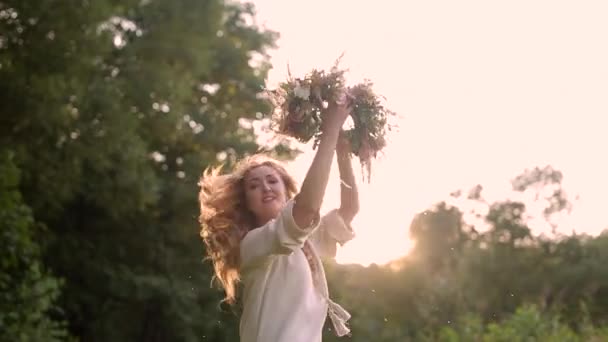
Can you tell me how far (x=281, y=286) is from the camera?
4.91m

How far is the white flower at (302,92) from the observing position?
5406 mm

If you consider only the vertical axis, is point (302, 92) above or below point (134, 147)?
below

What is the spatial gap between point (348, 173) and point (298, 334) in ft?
3.33

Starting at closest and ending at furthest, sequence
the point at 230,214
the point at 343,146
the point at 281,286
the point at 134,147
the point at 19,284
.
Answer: the point at 281,286
the point at 230,214
the point at 343,146
the point at 19,284
the point at 134,147

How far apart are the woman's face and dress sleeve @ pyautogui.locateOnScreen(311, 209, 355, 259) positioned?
0.24 m

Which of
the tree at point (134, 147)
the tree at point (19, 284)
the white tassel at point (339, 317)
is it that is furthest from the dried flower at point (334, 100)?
the tree at point (134, 147)

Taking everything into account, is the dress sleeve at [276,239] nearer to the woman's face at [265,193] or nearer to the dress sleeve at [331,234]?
the woman's face at [265,193]

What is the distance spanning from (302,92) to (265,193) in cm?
48

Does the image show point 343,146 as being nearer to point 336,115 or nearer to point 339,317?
point 336,115

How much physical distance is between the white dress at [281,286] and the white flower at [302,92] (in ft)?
2.20

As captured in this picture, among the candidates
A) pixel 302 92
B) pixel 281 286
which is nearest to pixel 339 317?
pixel 281 286

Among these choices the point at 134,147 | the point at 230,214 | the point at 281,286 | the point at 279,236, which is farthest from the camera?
the point at 134,147

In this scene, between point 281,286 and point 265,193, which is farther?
point 265,193

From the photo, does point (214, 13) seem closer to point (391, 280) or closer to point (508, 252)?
point (391, 280)
